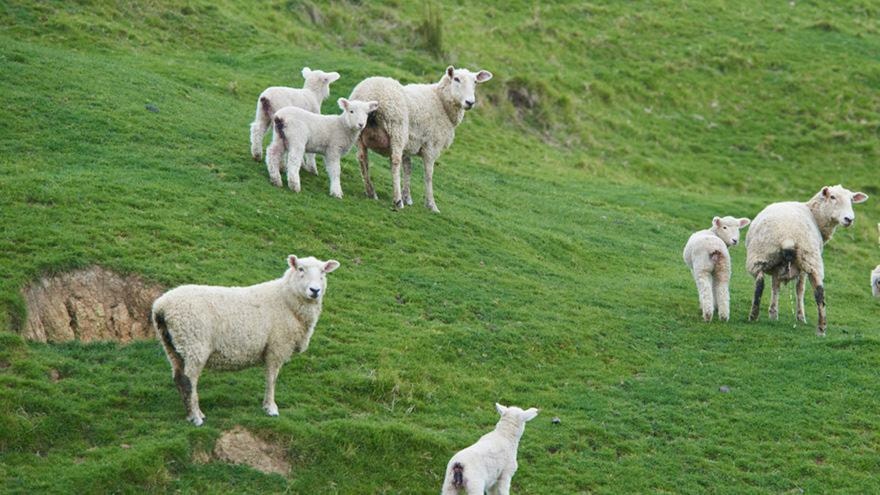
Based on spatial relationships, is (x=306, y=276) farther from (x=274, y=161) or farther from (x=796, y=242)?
(x=796, y=242)

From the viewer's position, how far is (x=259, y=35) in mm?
36281

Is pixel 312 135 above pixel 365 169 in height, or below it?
above

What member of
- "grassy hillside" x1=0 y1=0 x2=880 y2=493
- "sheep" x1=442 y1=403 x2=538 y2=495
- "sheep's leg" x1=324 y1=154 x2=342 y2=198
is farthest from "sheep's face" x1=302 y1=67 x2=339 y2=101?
"sheep" x1=442 y1=403 x2=538 y2=495

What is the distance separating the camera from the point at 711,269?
69.9ft

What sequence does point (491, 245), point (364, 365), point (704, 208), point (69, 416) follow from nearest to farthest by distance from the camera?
point (69, 416) → point (364, 365) → point (491, 245) → point (704, 208)

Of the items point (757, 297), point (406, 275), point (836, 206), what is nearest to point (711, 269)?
point (757, 297)

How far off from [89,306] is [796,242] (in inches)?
487

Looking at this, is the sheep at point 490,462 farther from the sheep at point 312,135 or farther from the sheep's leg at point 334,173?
the sheep's leg at point 334,173

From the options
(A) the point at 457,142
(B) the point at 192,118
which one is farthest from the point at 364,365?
(A) the point at 457,142

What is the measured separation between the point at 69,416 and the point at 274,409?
2.44 metres

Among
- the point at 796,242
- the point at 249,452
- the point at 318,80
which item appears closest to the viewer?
the point at 249,452

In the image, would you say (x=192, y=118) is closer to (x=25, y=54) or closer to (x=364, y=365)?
(x=25, y=54)

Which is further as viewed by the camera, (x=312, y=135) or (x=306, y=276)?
(x=312, y=135)

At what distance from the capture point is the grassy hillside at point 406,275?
14414 millimetres
